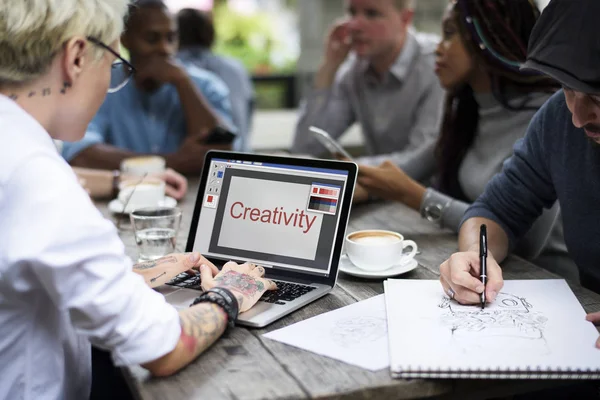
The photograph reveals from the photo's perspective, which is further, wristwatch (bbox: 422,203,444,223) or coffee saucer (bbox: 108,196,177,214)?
coffee saucer (bbox: 108,196,177,214)

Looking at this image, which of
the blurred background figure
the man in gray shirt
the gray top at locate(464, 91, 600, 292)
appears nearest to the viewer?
the gray top at locate(464, 91, 600, 292)

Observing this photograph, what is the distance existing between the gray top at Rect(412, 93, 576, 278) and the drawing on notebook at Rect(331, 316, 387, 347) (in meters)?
0.62

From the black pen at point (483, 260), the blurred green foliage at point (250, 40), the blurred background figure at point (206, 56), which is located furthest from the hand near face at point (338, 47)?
the blurred green foliage at point (250, 40)

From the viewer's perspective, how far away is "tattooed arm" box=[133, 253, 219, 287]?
4.00ft

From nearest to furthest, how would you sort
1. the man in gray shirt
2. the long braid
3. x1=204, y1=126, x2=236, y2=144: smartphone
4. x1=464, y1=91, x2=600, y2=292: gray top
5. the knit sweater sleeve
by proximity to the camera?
x1=464, y1=91, x2=600, y2=292: gray top < the knit sweater sleeve < the long braid < x1=204, y1=126, x2=236, y2=144: smartphone < the man in gray shirt

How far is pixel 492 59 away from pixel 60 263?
140 centimetres

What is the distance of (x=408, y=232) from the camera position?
1.68 metres

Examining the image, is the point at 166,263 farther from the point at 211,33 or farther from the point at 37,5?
the point at 211,33

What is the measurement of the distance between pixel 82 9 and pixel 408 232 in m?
0.97

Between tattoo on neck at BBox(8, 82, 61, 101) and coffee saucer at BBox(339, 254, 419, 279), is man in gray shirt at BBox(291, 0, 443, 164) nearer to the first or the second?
coffee saucer at BBox(339, 254, 419, 279)

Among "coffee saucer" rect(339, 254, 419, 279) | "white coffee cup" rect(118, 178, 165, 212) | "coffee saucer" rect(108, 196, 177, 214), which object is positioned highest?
"coffee saucer" rect(339, 254, 419, 279)

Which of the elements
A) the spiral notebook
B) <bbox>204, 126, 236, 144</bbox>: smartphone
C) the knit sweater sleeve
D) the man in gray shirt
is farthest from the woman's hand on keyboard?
the man in gray shirt

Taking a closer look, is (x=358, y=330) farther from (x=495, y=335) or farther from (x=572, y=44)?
(x=572, y=44)

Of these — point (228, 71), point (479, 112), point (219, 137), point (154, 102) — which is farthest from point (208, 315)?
point (228, 71)
